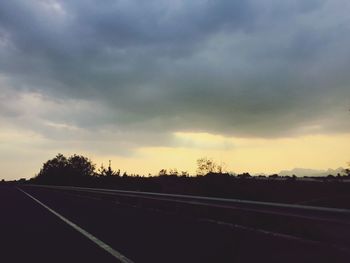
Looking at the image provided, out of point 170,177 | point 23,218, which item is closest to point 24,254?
point 23,218

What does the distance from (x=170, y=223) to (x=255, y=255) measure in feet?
21.2

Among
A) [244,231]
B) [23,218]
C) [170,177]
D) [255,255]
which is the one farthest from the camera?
[170,177]

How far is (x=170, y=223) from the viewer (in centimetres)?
1520

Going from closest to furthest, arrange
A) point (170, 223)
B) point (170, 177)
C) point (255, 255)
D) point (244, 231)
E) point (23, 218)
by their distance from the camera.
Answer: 1. point (255, 255)
2. point (244, 231)
3. point (170, 223)
4. point (23, 218)
5. point (170, 177)

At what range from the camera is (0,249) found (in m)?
9.77

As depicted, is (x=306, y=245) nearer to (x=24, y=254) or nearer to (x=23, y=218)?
(x=24, y=254)

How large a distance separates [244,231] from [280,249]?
301 centimetres

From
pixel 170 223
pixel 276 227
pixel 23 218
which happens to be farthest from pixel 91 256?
pixel 23 218

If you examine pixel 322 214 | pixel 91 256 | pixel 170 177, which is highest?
pixel 170 177

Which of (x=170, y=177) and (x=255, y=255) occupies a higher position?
(x=170, y=177)

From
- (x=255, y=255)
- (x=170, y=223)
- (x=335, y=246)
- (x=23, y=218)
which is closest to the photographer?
(x=255, y=255)

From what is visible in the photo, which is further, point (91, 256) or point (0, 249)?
point (0, 249)

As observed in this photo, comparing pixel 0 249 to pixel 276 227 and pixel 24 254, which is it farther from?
pixel 276 227

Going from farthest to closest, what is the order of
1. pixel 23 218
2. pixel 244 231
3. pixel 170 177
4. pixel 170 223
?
pixel 170 177 < pixel 23 218 < pixel 170 223 < pixel 244 231
